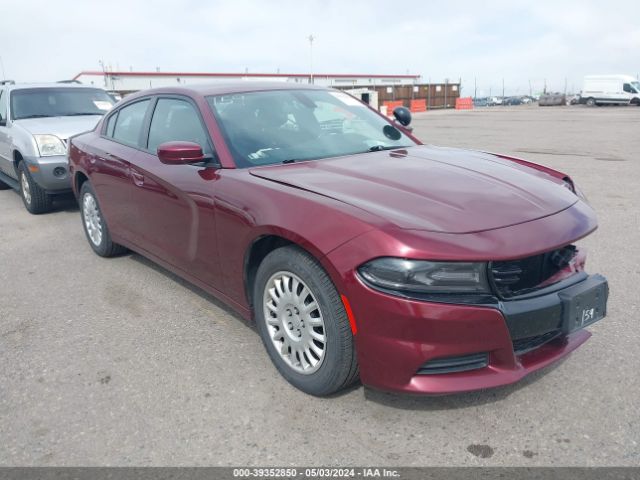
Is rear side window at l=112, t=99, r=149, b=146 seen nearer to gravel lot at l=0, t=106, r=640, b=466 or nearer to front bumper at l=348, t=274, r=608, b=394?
gravel lot at l=0, t=106, r=640, b=466

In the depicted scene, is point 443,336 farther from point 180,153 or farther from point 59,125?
point 59,125

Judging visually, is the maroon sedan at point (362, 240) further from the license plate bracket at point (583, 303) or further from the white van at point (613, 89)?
the white van at point (613, 89)

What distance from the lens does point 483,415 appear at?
260 cm

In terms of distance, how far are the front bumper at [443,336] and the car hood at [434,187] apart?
13.7 inches

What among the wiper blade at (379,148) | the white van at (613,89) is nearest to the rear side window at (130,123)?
the wiper blade at (379,148)

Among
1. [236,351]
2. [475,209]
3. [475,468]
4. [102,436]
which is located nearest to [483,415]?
[475,468]

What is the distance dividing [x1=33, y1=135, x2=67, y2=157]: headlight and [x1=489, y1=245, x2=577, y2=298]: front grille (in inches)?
245

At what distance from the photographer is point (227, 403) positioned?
278 cm

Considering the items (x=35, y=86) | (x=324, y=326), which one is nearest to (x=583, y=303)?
(x=324, y=326)

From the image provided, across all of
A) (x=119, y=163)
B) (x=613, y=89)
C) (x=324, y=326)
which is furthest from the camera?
(x=613, y=89)

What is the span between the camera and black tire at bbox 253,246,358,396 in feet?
8.17

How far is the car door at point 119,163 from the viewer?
427 centimetres

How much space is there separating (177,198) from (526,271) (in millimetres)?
2180

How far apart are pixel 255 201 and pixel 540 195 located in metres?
1.47
